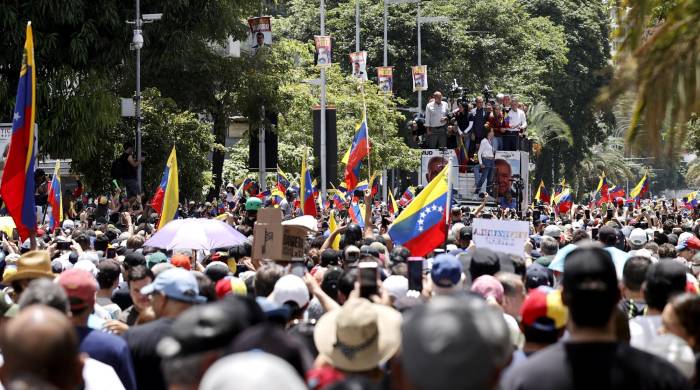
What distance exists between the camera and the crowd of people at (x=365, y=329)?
347 centimetres

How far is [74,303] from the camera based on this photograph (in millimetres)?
6211

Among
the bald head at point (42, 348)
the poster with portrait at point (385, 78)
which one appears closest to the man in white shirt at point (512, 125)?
the poster with portrait at point (385, 78)

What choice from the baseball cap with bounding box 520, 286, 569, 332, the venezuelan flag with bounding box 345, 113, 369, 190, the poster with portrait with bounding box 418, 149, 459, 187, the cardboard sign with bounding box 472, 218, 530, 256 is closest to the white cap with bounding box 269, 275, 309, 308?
the baseball cap with bounding box 520, 286, 569, 332

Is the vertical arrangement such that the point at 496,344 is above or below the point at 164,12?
below

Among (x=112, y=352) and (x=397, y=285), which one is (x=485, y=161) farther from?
(x=112, y=352)

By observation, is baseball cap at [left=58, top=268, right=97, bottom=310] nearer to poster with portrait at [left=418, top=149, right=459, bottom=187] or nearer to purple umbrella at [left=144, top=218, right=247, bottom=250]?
purple umbrella at [left=144, top=218, right=247, bottom=250]

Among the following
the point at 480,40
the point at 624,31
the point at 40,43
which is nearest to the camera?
the point at 624,31

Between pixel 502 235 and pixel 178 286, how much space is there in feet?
16.0

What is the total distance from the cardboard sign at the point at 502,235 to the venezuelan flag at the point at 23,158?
3633 millimetres

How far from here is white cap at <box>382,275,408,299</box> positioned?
8.27 m

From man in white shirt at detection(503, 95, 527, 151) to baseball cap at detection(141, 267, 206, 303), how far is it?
71.4 feet

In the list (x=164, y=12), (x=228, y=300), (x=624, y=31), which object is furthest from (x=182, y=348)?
(x=164, y=12)

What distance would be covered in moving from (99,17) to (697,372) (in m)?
23.5

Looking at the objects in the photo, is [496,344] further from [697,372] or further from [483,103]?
[483,103]
